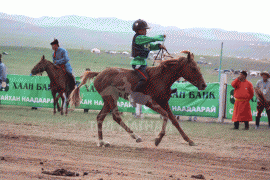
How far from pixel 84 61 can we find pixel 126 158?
40285mm

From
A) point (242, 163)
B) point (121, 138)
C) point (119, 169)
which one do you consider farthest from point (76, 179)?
point (121, 138)

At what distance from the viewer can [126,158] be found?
6336 mm

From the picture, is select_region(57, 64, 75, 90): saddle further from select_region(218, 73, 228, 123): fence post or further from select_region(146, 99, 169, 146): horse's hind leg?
select_region(146, 99, 169, 146): horse's hind leg

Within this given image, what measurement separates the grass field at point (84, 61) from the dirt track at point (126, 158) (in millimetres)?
22146

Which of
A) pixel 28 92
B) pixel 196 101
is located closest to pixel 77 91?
pixel 196 101

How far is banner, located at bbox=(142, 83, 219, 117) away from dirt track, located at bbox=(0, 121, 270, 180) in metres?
6.27

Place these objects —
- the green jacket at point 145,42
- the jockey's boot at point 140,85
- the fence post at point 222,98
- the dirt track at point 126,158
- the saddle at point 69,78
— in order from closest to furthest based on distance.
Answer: the dirt track at point 126,158
the green jacket at point 145,42
the jockey's boot at point 140,85
the fence post at point 222,98
the saddle at point 69,78

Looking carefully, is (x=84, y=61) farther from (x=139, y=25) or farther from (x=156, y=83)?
(x=156, y=83)

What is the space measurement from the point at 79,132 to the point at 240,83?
19.8 ft

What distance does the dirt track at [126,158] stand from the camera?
5031 millimetres

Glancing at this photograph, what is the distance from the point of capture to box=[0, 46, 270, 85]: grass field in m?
32.7

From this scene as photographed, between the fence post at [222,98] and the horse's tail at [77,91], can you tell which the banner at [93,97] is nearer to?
the fence post at [222,98]

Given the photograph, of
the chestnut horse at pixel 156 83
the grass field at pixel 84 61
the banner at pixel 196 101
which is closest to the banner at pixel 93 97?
the banner at pixel 196 101

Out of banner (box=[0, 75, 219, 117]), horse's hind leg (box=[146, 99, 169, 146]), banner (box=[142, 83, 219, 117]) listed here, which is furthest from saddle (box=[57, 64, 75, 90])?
horse's hind leg (box=[146, 99, 169, 146])
